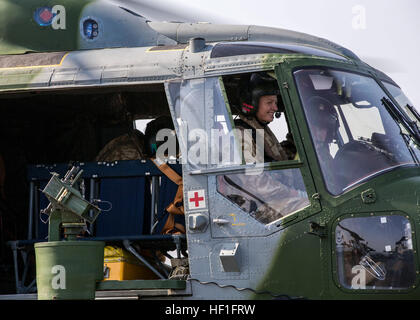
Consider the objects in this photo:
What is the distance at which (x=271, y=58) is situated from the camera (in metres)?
6.06

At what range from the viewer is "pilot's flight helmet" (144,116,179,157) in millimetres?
7719

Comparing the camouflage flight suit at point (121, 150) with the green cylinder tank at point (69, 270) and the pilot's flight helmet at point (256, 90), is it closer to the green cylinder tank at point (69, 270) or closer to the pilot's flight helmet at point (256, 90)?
the pilot's flight helmet at point (256, 90)

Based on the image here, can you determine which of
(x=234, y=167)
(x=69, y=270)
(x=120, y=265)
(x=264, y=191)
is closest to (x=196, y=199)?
(x=234, y=167)

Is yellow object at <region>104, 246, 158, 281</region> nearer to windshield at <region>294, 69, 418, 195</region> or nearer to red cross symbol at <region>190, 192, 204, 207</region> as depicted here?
red cross symbol at <region>190, 192, 204, 207</region>

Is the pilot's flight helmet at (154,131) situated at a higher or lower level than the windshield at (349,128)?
higher

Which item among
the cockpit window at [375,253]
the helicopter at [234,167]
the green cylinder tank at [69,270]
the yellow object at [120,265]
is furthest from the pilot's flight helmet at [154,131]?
the cockpit window at [375,253]

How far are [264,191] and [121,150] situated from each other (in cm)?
238

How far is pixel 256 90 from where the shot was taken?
6.32 meters

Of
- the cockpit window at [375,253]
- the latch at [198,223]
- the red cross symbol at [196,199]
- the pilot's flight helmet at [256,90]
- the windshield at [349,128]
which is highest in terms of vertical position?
the pilot's flight helmet at [256,90]

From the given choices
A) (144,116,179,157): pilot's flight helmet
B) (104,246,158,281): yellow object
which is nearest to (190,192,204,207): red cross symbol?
(104,246,158,281): yellow object

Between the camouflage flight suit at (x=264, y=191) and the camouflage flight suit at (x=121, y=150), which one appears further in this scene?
the camouflage flight suit at (x=121, y=150)

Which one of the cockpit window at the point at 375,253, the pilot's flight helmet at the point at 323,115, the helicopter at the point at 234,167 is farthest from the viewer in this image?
the pilot's flight helmet at the point at 323,115

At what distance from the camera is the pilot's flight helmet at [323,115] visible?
5.86 metres
